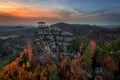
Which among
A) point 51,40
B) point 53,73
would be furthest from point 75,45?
point 53,73

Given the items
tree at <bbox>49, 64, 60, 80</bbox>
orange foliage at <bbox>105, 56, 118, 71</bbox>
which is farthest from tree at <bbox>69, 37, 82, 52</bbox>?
tree at <bbox>49, 64, 60, 80</bbox>

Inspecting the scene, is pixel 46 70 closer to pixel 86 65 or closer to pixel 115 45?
Answer: pixel 86 65

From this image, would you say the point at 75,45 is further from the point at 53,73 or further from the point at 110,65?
the point at 53,73

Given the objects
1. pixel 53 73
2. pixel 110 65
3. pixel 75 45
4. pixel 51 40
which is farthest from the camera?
pixel 51 40

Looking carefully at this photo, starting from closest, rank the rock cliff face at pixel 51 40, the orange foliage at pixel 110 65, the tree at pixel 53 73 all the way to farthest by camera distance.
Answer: the tree at pixel 53 73, the orange foliage at pixel 110 65, the rock cliff face at pixel 51 40

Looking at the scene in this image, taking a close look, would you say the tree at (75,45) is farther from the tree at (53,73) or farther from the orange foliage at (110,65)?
the tree at (53,73)

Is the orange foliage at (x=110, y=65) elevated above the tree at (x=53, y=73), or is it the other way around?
the orange foliage at (x=110, y=65)

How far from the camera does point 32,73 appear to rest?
137000 millimetres

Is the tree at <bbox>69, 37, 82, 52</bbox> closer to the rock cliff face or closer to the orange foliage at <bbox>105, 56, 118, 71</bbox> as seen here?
the rock cliff face

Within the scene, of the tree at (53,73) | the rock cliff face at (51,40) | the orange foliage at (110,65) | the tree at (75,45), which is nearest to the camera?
the tree at (53,73)

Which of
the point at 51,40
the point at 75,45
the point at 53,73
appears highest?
the point at 51,40

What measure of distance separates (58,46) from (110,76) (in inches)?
2405

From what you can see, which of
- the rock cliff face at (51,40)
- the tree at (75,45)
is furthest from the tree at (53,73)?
the tree at (75,45)

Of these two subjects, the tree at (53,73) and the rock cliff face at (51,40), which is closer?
the tree at (53,73)
